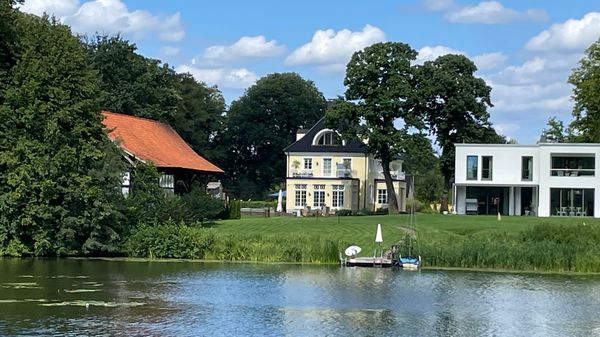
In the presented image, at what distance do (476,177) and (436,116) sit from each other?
6372mm

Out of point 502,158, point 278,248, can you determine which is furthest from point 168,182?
point 502,158

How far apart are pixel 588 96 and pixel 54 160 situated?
42826mm

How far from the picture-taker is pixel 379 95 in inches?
2635

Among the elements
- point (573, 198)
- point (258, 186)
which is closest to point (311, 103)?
point (258, 186)

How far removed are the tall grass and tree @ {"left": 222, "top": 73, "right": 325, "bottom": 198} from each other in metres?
60.7

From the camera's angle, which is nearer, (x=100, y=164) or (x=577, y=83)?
(x=100, y=164)

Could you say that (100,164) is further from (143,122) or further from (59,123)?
(143,122)

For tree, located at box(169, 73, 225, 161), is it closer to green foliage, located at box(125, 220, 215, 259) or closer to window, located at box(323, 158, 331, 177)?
window, located at box(323, 158, 331, 177)

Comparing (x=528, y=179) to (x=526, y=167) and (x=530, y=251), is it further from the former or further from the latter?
(x=530, y=251)

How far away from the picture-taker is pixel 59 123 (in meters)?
42.9

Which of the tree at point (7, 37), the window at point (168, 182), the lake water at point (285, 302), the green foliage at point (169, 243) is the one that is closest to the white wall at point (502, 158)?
the window at point (168, 182)

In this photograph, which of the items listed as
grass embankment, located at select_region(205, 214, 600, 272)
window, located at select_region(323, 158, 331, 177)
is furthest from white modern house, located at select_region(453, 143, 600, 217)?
grass embankment, located at select_region(205, 214, 600, 272)

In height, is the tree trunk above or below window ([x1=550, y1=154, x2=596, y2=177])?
below

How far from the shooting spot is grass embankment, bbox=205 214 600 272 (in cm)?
3800
